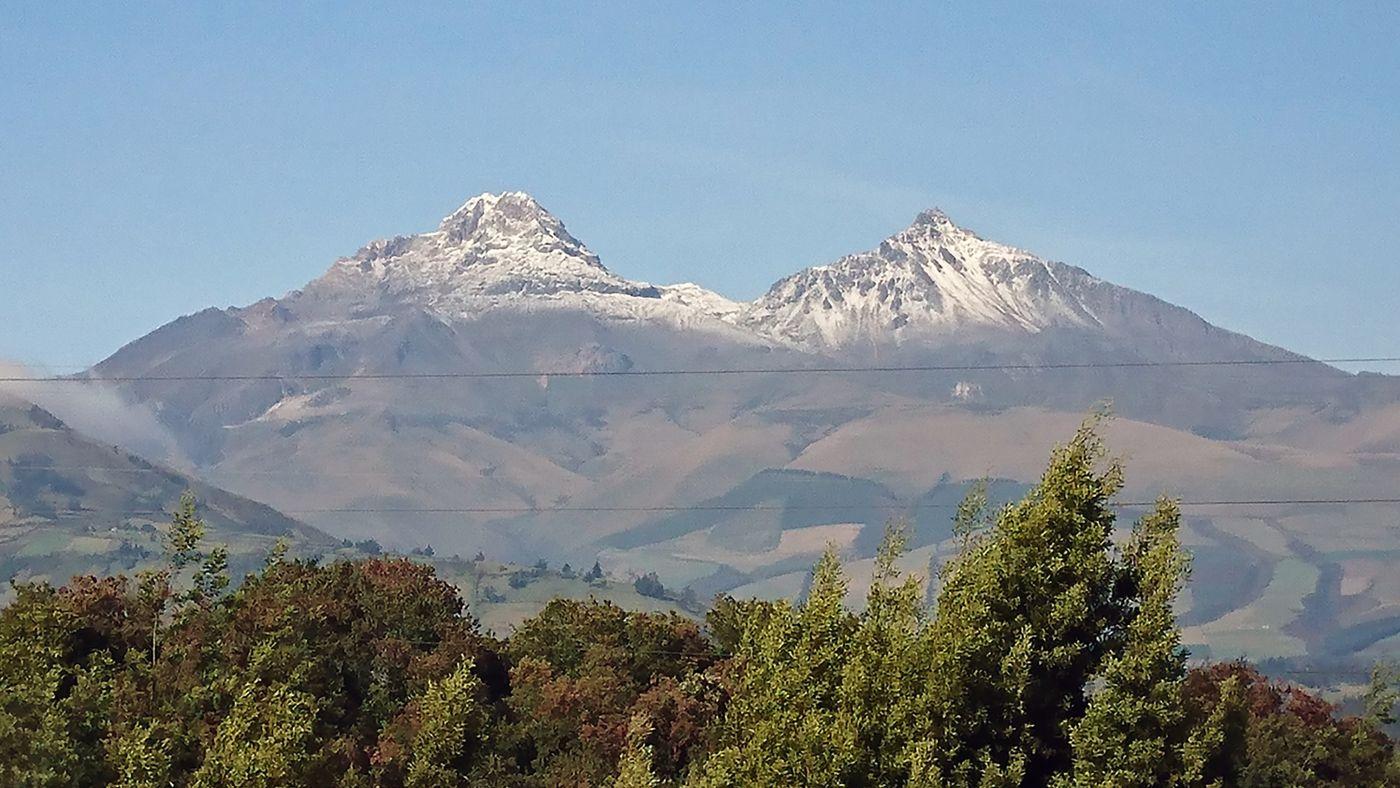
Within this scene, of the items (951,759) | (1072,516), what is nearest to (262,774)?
(951,759)

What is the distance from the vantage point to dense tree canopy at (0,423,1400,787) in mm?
50562

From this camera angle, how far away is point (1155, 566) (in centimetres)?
5275

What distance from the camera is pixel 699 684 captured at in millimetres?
129250

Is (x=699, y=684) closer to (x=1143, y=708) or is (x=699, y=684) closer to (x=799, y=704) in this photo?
(x=799, y=704)

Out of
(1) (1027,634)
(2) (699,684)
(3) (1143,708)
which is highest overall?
(1) (1027,634)

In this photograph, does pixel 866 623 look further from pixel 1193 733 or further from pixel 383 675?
pixel 383 675

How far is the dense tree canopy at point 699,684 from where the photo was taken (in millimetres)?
50562

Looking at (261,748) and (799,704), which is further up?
(799,704)

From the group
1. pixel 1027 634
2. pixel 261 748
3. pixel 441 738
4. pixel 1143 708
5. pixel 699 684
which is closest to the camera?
pixel 1143 708

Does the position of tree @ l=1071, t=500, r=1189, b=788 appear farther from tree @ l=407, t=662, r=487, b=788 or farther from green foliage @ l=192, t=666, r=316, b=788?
tree @ l=407, t=662, r=487, b=788

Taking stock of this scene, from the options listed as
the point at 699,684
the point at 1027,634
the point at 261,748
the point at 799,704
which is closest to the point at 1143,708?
the point at 1027,634

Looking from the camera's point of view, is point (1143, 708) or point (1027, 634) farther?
point (1027, 634)

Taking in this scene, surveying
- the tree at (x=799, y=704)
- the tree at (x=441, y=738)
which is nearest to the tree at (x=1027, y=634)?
the tree at (x=799, y=704)

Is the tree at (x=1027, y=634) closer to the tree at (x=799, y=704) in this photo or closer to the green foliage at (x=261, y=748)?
the tree at (x=799, y=704)
